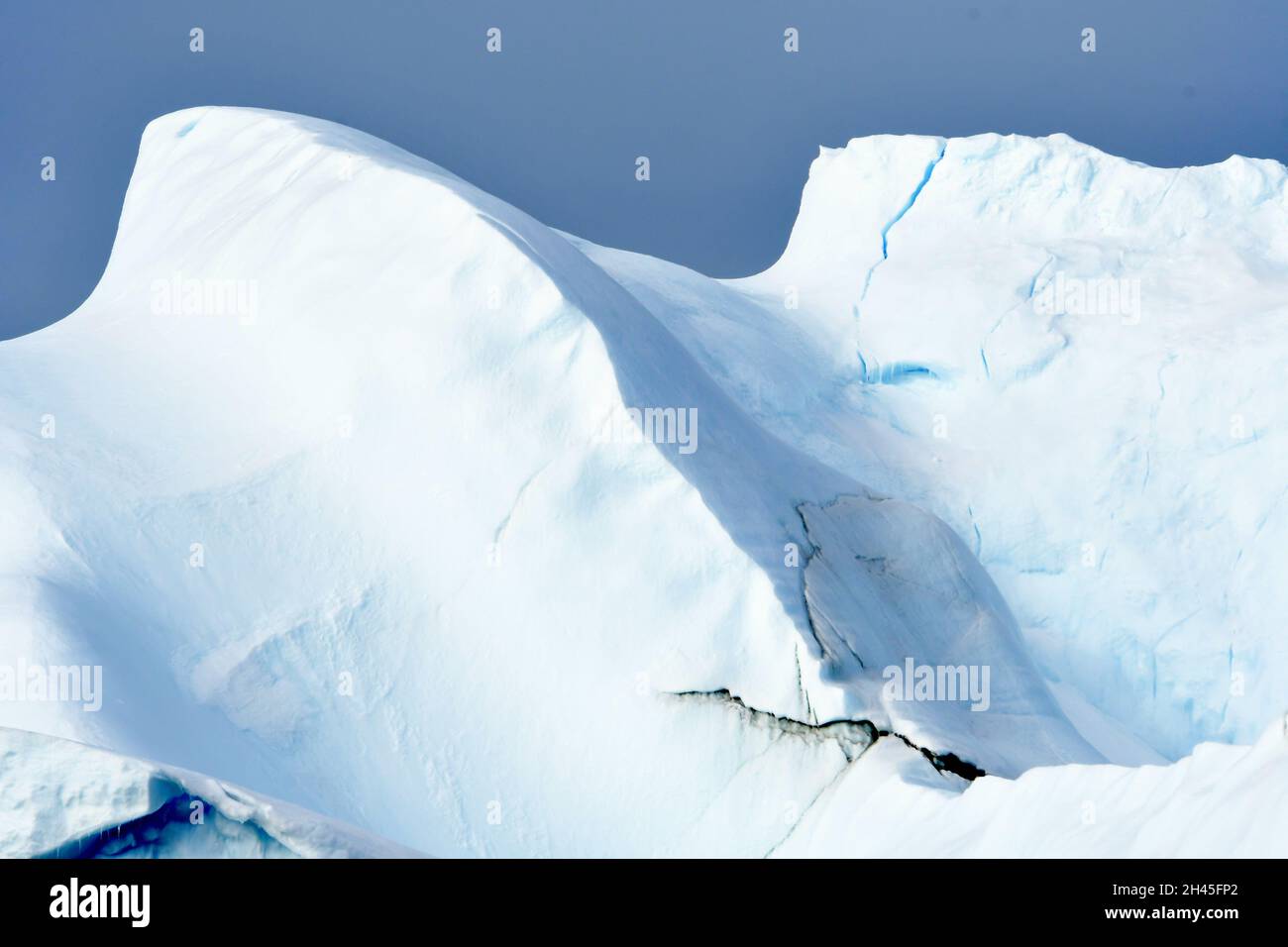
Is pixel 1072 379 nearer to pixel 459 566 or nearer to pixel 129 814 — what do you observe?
pixel 459 566

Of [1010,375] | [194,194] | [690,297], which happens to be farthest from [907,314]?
[194,194]

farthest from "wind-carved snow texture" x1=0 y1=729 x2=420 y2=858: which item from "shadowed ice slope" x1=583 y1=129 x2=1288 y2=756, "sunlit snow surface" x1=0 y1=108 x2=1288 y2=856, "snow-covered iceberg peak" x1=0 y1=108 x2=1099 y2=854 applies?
"shadowed ice slope" x1=583 y1=129 x2=1288 y2=756

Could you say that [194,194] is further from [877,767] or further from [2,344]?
[877,767]

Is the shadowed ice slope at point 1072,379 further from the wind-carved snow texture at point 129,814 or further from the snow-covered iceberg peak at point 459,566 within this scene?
the wind-carved snow texture at point 129,814

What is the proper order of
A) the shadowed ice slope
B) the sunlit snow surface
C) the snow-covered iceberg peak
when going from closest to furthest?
the sunlit snow surface → the snow-covered iceberg peak → the shadowed ice slope

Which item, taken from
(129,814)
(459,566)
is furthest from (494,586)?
(129,814)

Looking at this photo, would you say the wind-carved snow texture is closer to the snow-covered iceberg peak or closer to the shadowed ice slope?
the snow-covered iceberg peak

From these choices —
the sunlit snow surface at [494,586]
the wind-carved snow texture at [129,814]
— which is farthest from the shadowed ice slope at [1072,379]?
the wind-carved snow texture at [129,814]

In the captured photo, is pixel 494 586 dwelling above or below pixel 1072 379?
above
